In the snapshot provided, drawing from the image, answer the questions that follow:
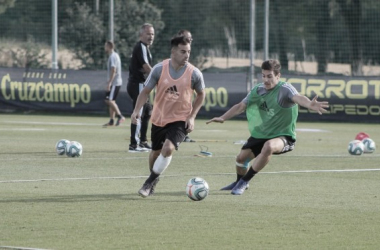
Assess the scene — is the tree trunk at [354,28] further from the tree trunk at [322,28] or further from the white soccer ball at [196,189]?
the white soccer ball at [196,189]

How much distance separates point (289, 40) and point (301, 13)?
1.41 m

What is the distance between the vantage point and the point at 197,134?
2373 centimetres

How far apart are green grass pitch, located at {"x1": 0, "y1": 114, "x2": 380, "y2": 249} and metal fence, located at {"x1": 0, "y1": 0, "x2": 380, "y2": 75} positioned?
62.1ft

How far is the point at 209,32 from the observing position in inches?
1919

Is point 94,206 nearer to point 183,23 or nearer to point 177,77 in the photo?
point 177,77

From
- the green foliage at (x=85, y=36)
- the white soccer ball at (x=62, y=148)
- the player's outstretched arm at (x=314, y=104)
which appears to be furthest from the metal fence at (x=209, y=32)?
the player's outstretched arm at (x=314, y=104)

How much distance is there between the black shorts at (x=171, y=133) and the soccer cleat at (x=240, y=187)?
3.06ft

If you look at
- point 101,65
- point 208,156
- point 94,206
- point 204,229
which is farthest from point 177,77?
point 101,65

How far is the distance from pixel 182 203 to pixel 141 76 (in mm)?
7613

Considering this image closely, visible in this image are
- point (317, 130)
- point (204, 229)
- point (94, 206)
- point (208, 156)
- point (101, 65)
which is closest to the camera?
point (204, 229)

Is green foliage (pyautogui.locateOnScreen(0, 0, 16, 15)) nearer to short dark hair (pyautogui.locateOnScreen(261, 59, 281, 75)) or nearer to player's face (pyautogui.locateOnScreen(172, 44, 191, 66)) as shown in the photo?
short dark hair (pyautogui.locateOnScreen(261, 59, 281, 75))

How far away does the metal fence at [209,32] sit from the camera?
126 feet

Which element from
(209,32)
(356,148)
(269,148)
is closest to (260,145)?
(269,148)

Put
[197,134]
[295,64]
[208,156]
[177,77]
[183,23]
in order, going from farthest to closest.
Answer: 1. [183,23]
2. [295,64]
3. [197,134]
4. [208,156]
5. [177,77]
